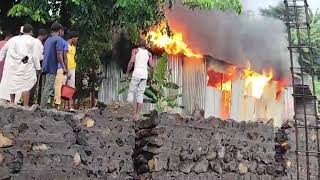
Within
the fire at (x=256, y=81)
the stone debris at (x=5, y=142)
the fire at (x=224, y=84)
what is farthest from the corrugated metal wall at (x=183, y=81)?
the stone debris at (x=5, y=142)

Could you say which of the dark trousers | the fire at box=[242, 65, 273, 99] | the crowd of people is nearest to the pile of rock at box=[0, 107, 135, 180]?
the crowd of people

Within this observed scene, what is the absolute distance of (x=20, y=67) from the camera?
711 cm

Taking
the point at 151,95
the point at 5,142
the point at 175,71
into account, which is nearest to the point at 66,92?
the point at 5,142

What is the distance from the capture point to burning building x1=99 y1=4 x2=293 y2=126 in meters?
13.7

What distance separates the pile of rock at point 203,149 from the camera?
260 inches

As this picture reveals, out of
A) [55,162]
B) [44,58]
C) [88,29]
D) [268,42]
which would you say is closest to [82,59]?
[88,29]

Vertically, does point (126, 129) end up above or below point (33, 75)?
below

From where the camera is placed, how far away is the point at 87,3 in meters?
10.0

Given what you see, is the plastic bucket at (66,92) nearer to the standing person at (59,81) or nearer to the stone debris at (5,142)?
the standing person at (59,81)

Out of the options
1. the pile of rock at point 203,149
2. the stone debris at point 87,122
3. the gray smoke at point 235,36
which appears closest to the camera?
the stone debris at point 87,122

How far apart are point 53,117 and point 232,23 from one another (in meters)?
11.3

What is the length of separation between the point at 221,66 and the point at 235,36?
1.17m

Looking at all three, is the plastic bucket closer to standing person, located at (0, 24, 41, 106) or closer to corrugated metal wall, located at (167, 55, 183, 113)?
standing person, located at (0, 24, 41, 106)

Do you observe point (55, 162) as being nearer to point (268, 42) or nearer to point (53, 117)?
point (53, 117)
